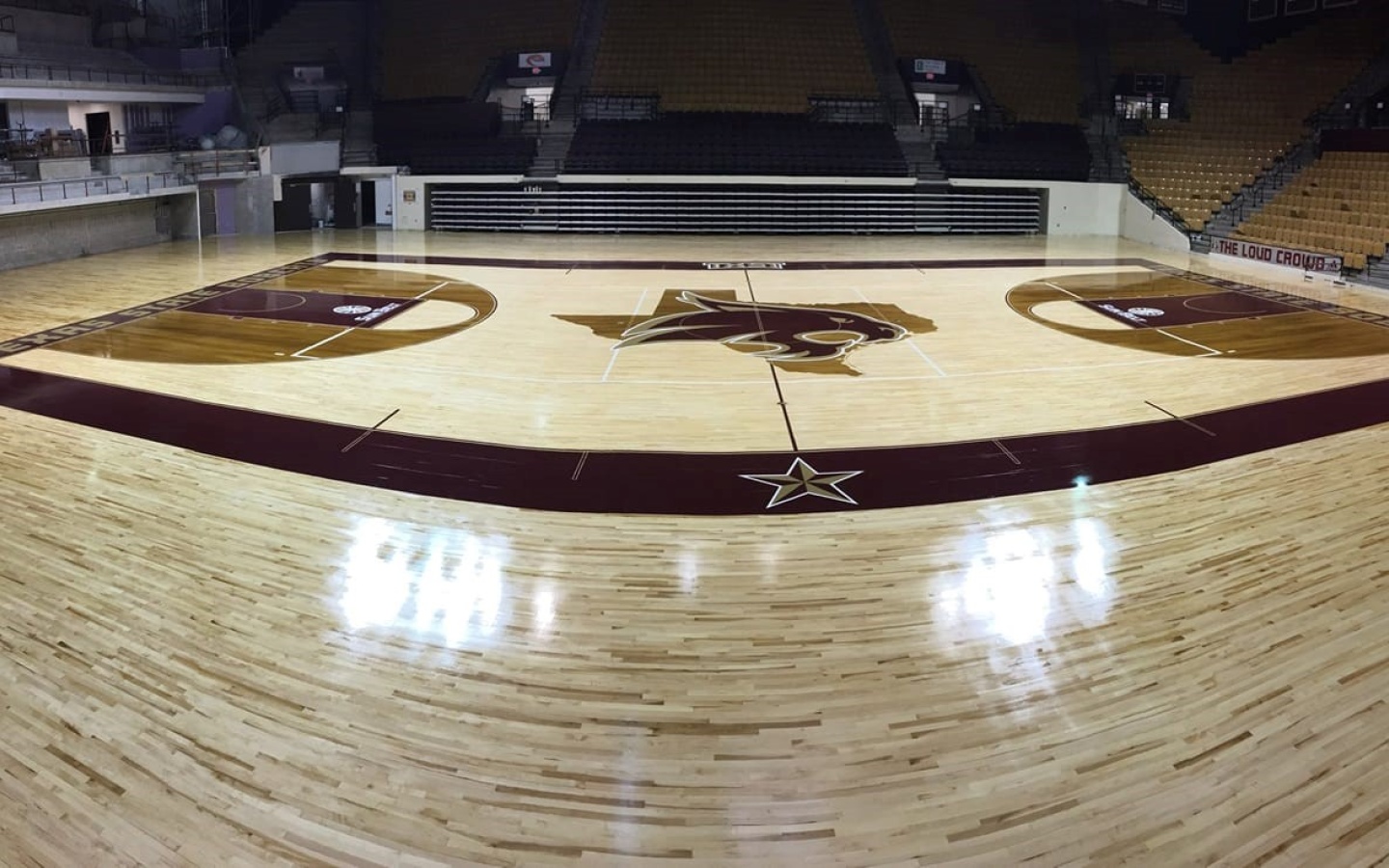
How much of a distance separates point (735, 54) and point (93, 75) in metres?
14.8

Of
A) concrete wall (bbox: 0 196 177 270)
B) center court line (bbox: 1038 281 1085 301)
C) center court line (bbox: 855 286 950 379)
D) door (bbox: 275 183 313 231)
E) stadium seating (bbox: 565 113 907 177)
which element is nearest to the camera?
center court line (bbox: 855 286 950 379)

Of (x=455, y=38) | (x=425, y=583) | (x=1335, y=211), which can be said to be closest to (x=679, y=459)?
(x=425, y=583)

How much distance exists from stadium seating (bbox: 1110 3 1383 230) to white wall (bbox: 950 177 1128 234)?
0.82 m

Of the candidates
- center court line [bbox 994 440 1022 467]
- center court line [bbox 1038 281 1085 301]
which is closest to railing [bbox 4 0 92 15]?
center court line [bbox 1038 281 1085 301]

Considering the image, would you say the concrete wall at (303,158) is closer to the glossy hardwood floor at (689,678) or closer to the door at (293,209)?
the door at (293,209)

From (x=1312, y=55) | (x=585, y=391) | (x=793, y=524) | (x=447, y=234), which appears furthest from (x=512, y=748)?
(x=1312, y=55)

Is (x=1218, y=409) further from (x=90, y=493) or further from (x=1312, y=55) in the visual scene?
(x=1312, y=55)

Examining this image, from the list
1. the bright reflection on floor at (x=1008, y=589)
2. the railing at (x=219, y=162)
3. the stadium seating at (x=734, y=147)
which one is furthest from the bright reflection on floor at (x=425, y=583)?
the stadium seating at (x=734, y=147)

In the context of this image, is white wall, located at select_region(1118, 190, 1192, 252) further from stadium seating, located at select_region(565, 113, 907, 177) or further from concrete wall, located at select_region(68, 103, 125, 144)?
concrete wall, located at select_region(68, 103, 125, 144)

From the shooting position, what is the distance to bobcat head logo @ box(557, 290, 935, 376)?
1059cm

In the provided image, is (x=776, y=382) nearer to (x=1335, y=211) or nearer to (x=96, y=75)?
(x=1335, y=211)

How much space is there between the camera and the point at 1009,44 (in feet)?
87.4

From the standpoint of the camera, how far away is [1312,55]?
74.1 ft

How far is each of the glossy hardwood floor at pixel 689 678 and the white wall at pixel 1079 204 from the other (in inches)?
697
